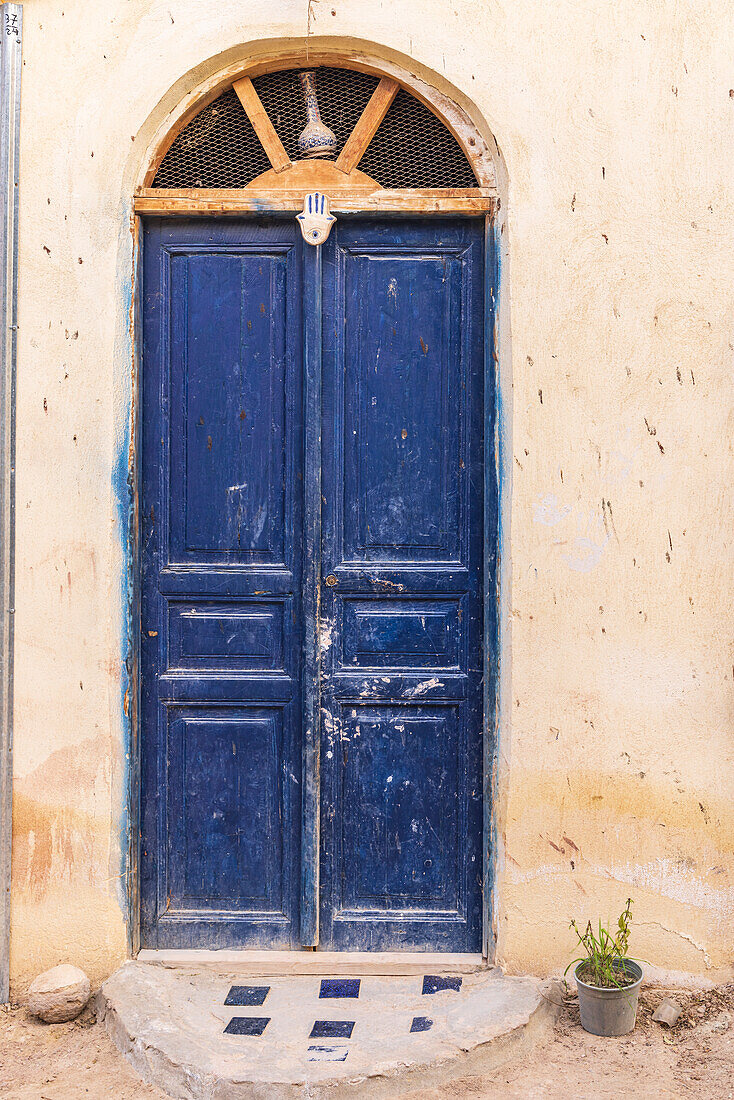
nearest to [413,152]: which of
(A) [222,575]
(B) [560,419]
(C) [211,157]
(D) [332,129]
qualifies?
(D) [332,129]

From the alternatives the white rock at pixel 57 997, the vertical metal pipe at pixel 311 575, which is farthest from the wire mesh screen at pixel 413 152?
the white rock at pixel 57 997

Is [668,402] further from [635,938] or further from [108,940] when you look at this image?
[108,940]

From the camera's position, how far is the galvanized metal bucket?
2.97 meters

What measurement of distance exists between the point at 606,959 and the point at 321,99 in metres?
3.33

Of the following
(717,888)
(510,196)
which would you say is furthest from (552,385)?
(717,888)

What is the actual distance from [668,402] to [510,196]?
951mm

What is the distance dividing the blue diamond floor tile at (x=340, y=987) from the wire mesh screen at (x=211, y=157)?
3.03 metres

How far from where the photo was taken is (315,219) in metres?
3.29

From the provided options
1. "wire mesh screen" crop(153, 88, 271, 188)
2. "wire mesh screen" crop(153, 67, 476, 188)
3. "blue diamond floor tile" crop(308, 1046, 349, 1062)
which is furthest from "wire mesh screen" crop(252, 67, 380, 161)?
"blue diamond floor tile" crop(308, 1046, 349, 1062)

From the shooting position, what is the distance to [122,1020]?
2.97m

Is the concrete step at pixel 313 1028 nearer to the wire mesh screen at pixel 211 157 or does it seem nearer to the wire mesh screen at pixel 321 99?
the wire mesh screen at pixel 211 157

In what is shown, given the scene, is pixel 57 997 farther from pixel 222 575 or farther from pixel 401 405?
pixel 401 405

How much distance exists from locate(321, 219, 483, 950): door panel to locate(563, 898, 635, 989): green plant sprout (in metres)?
0.45

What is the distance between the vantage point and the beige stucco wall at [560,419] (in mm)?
3234
